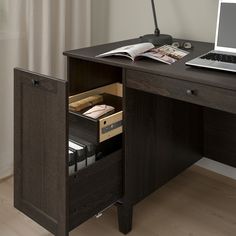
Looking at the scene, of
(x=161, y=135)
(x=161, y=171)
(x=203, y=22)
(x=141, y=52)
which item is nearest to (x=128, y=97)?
(x=141, y=52)

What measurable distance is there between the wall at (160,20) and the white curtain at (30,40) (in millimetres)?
198

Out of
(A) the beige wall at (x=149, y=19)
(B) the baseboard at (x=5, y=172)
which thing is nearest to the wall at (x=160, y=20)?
(A) the beige wall at (x=149, y=19)

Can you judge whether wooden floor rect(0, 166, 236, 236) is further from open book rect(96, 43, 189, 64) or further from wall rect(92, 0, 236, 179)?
open book rect(96, 43, 189, 64)

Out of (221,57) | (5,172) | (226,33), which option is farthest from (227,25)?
(5,172)

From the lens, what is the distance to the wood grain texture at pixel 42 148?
136cm

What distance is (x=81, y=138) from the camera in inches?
62.9

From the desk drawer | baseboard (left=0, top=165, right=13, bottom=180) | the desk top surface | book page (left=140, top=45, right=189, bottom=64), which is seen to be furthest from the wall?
baseboard (left=0, top=165, right=13, bottom=180)

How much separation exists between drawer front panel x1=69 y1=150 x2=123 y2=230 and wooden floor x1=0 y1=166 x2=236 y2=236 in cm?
23

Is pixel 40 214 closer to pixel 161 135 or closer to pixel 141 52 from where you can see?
pixel 161 135

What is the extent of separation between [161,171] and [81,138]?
18.5 inches

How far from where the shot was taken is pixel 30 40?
2104 mm

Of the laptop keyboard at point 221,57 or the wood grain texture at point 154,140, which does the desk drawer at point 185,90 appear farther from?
the laptop keyboard at point 221,57

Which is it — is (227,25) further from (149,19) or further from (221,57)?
(149,19)

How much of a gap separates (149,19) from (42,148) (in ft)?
3.72
